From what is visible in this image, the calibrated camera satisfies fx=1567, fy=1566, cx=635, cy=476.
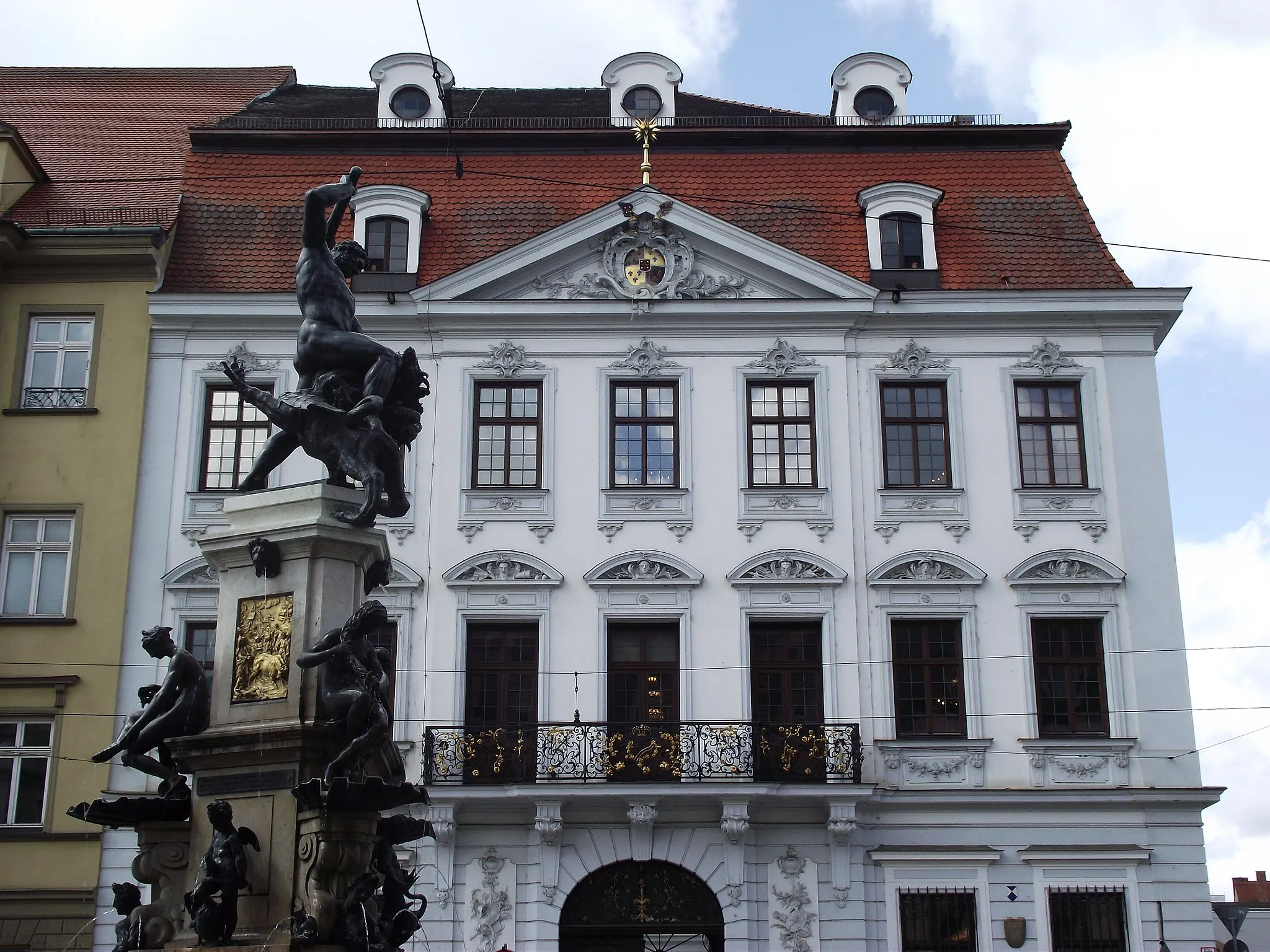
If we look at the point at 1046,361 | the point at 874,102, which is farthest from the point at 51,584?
the point at 874,102

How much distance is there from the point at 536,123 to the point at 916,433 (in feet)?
30.8

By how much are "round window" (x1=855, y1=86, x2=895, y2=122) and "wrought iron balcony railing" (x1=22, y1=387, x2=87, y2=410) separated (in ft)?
46.7

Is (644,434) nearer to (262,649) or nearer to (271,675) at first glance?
(262,649)

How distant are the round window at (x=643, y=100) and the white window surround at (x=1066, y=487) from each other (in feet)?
27.8

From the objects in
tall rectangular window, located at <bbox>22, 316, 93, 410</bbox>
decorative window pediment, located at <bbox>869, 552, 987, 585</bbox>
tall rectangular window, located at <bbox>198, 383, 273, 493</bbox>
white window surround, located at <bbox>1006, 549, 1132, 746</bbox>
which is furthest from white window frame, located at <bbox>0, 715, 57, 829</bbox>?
white window surround, located at <bbox>1006, 549, 1132, 746</bbox>

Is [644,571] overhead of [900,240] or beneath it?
beneath

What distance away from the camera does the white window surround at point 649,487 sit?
76.8 feet

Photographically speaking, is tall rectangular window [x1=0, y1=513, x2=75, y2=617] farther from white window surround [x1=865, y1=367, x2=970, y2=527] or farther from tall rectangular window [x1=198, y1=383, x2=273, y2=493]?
white window surround [x1=865, y1=367, x2=970, y2=527]

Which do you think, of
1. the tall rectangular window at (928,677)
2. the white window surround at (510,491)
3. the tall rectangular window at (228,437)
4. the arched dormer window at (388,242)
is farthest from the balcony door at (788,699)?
the arched dormer window at (388,242)

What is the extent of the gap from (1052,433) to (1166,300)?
2.70 metres

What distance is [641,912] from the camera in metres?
21.5

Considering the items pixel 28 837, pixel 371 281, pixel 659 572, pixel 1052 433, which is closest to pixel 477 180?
pixel 371 281

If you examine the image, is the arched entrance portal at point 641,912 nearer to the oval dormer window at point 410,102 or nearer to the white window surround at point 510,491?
the white window surround at point 510,491

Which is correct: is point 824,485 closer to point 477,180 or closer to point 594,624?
point 594,624
